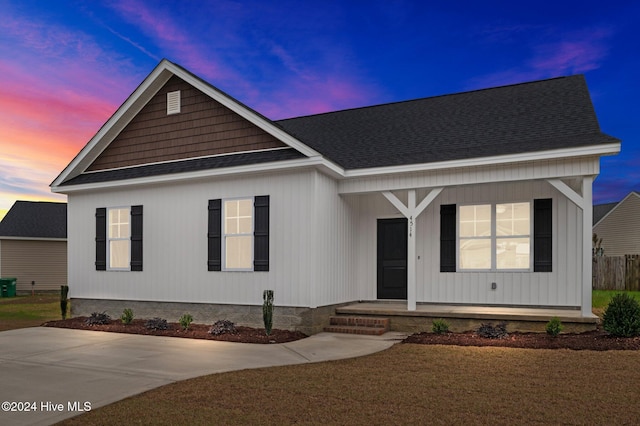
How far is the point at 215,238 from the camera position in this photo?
1120cm

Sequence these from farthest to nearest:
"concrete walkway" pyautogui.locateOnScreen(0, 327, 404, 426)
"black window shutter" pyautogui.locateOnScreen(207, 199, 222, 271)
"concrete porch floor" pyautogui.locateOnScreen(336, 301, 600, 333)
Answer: "black window shutter" pyautogui.locateOnScreen(207, 199, 222, 271)
"concrete porch floor" pyautogui.locateOnScreen(336, 301, 600, 333)
"concrete walkway" pyautogui.locateOnScreen(0, 327, 404, 426)

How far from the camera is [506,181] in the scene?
977 centimetres

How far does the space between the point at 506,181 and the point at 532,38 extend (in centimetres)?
1758

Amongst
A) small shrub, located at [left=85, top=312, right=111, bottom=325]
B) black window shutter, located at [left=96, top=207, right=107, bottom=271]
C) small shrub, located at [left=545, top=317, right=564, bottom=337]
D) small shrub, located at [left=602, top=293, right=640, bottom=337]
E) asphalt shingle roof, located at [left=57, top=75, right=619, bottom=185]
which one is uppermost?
asphalt shingle roof, located at [left=57, top=75, right=619, bottom=185]

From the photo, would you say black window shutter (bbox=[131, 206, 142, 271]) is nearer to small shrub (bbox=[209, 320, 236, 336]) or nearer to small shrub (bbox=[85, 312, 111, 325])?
small shrub (bbox=[85, 312, 111, 325])

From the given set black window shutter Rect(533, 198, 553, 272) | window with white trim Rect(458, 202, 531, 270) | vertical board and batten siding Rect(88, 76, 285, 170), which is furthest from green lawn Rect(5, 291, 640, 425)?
vertical board and batten siding Rect(88, 76, 285, 170)

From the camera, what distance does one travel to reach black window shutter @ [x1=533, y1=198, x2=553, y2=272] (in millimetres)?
10453

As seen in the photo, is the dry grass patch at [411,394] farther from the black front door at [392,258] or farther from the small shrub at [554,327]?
the black front door at [392,258]

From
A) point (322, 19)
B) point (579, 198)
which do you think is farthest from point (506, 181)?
point (322, 19)

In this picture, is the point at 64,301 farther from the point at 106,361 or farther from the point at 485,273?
the point at 485,273

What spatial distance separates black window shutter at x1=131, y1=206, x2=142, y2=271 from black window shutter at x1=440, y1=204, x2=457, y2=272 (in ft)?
25.4

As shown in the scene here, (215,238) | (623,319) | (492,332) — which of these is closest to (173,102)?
(215,238)

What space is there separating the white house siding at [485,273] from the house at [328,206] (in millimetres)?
31

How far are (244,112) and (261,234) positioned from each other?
295cm
